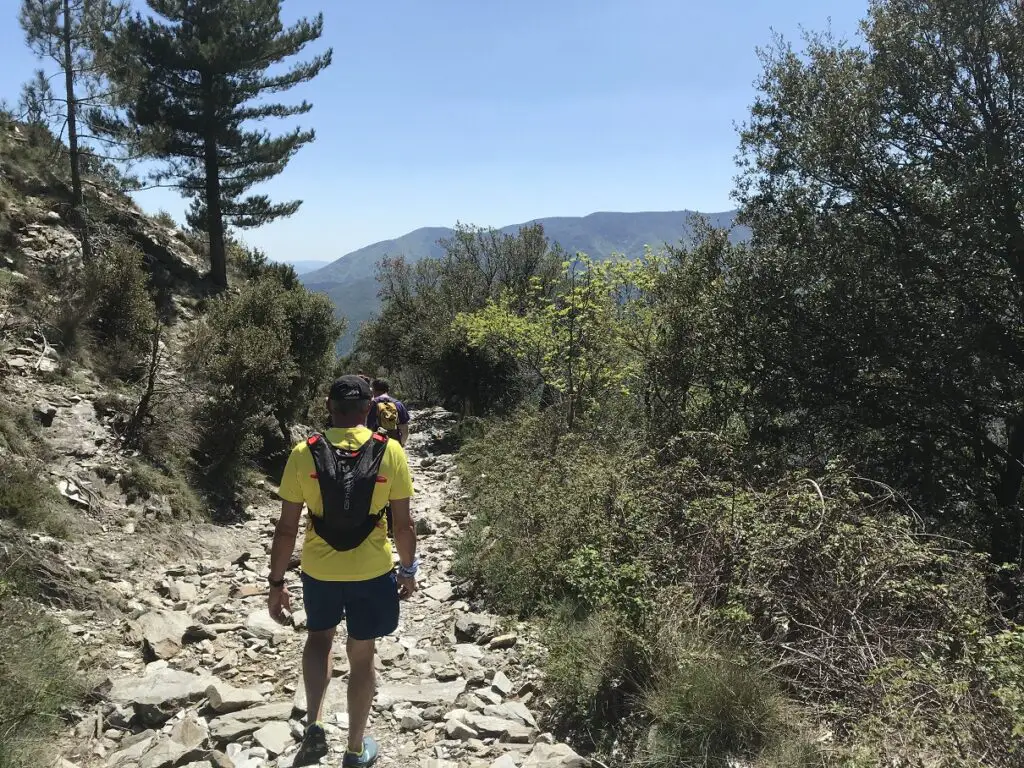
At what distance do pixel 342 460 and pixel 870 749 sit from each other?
305 centimetres

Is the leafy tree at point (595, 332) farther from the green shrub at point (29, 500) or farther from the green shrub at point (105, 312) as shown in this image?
the green shrub at point (29, 500)

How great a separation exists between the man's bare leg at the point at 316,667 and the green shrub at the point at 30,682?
1473mm

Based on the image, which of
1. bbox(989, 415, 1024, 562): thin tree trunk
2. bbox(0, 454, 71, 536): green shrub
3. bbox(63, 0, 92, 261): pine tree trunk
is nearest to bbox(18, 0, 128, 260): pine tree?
bbox(63, 0, 92, 261): pine tree trunk

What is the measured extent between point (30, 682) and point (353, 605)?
232 centimetres

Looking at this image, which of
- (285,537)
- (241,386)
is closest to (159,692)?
(285,537)

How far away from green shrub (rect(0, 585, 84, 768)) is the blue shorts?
169 cm

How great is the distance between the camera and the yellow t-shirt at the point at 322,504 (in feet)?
10.9

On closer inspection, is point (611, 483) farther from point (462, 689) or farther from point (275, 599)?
point (275, 599)

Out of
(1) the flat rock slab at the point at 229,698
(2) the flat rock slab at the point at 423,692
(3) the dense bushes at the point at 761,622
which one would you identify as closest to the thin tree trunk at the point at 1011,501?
(3) the dense bushes at the point at 761,622

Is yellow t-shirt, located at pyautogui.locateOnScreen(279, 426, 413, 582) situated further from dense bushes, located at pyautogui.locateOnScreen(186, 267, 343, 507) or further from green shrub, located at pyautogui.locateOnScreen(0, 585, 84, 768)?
dense bushes, located at pyautogui.locateOnScreen(186, 267, 343, 507)

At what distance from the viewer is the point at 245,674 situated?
496 cm

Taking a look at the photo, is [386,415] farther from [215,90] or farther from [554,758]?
[215,90]

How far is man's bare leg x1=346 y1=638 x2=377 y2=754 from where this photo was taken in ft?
11.5

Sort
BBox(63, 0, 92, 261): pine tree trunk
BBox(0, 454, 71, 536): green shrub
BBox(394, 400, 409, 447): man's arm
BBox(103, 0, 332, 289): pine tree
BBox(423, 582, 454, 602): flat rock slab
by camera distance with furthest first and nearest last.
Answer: BBox(103, 0, 332, 289): pine tree, BBox(63, 0, 92, 261): pine tree trunk, BBox(394, 400, 409, 447): man's arm, BBox(423, 582, 454, 602): flat rock slab, BBox(0, 454, 71, 536): green shrub
